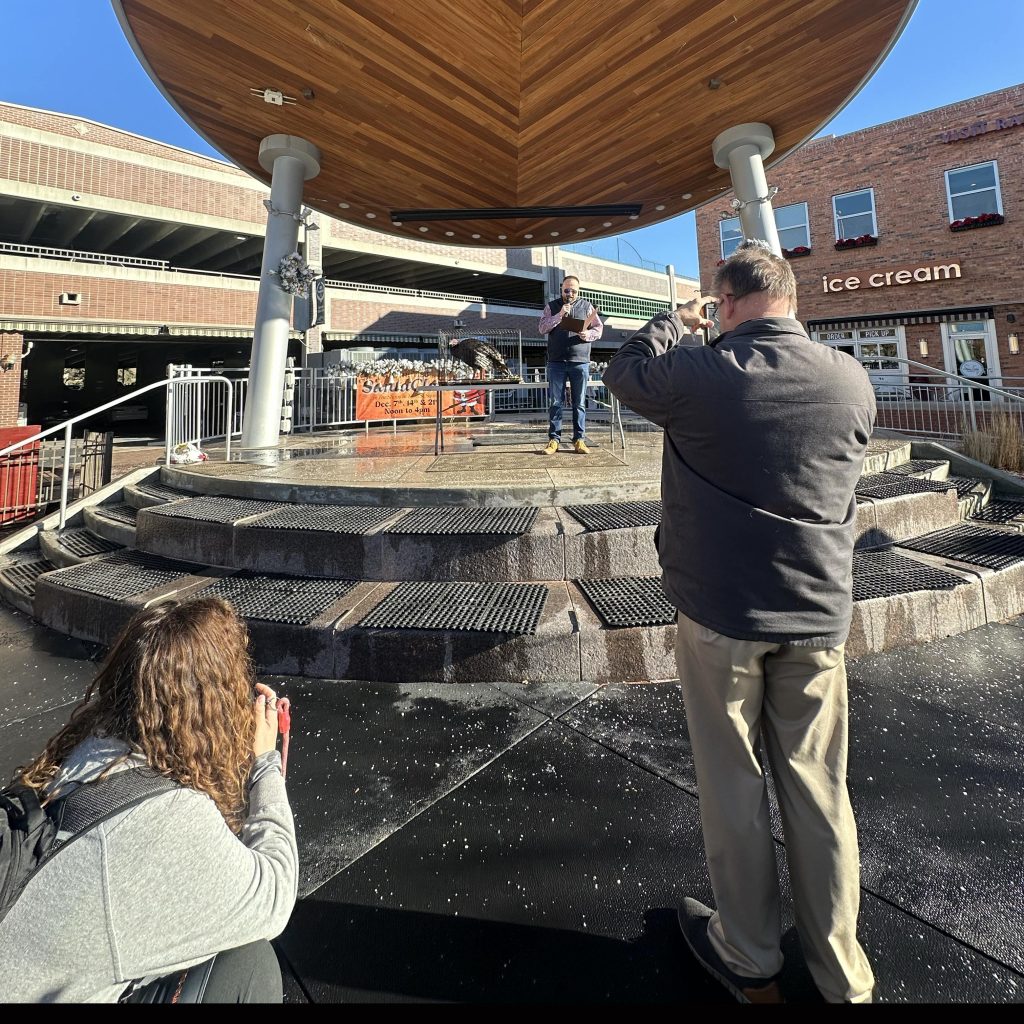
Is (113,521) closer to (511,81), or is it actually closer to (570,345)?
(570,345)

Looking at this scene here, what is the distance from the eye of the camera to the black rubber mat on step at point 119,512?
17.4ft

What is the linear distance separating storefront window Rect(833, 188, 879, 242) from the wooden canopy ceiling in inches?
567

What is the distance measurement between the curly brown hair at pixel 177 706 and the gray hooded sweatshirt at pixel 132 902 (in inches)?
2.9

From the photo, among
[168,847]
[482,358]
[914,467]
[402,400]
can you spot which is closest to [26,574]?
[168,847]

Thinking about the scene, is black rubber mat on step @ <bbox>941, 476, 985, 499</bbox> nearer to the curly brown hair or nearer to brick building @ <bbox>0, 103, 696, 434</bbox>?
the curly brown hair

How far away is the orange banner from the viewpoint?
13.5 metres

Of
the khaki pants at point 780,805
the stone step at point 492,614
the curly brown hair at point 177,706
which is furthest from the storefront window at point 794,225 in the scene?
the curly brown hair at point 177,706

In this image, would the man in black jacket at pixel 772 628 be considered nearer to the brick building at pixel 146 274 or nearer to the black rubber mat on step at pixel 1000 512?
the black rubber mat on step at pixel 1000 512

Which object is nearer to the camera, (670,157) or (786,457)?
(786,457)

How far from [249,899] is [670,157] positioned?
8.71 m

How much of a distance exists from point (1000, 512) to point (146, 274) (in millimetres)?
22366

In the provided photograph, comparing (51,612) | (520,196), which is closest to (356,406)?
(520,196)

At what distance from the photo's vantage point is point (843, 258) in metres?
18.3

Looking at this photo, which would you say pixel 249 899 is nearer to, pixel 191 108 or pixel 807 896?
pixel 807 896
